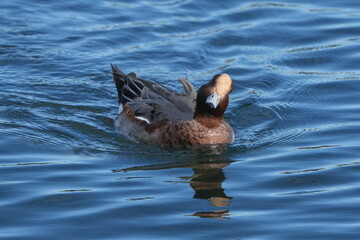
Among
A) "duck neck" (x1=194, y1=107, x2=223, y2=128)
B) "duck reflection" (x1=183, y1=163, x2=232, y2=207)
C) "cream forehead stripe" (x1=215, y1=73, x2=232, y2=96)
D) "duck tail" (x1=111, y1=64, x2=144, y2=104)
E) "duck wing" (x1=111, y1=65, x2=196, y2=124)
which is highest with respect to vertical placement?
"duck tail" (x1=111, y1=64, x2=144, y2=104)

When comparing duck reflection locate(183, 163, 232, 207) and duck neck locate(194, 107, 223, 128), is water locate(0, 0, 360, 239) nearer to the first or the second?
duck reflection locate(183, 163, 232, 207)

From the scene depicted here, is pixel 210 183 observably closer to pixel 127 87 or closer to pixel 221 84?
pixel 221 84

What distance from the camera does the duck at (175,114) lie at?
1131 centimetres

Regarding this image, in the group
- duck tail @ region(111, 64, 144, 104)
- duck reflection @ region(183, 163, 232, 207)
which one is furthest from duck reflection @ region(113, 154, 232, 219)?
duck tail @ region(111, 64, 144, 104)

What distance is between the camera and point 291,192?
9.84 m

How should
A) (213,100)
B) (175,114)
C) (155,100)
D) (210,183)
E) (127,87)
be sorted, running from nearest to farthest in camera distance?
1. (210,183)
2. (213,100)
3. (175,114)
4. (155,100)
5. (127,87)

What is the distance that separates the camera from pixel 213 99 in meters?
11.2

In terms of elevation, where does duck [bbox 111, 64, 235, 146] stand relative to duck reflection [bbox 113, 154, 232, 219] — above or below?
above

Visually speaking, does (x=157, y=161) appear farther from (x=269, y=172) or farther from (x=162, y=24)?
(x=162, y=24)

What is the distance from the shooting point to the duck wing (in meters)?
12.0

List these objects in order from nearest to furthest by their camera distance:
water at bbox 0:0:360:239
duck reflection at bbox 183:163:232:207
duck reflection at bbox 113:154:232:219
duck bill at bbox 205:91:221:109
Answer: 1. water at bbox 0:0:360:239
2. duck reflection at bbox 113:154:232:219
3. duck reflection at bbox 183:163:232:207
4. duck bill at bbox 205:91:221:109

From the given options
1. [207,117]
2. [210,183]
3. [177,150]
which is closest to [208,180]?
[210,183]

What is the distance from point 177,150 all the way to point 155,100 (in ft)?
3.73

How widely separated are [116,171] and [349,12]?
8.76 m
